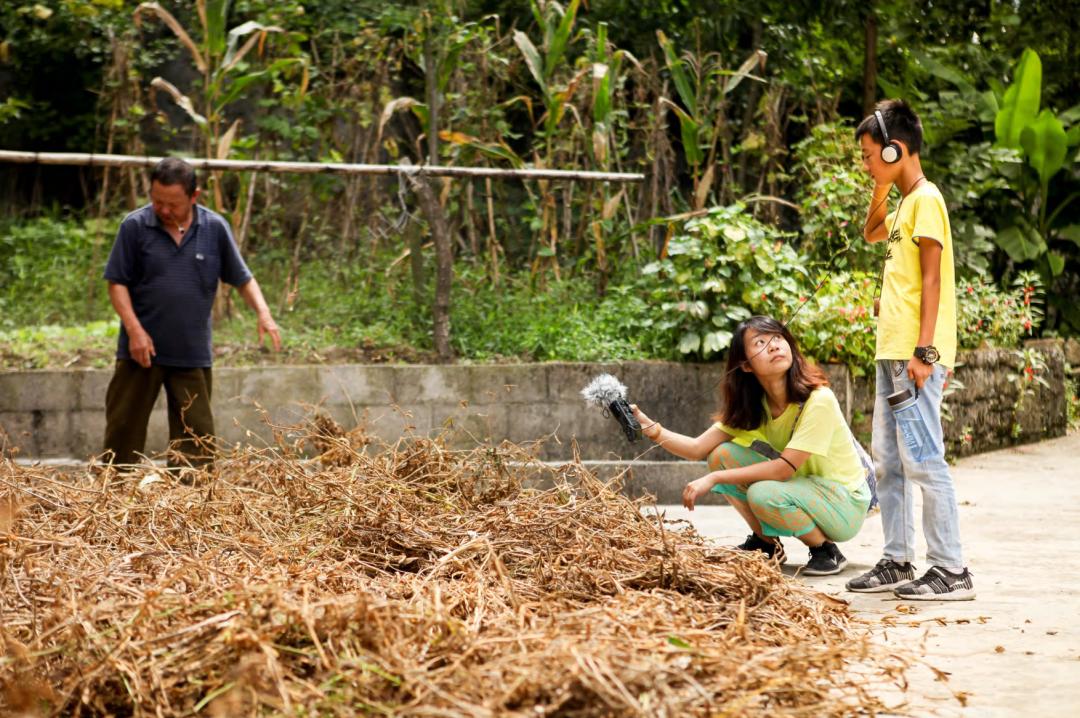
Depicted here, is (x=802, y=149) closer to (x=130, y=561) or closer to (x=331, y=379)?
(x=331, y=379)

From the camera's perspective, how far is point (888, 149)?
4.27m

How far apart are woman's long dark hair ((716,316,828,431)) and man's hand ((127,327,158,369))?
279 cm

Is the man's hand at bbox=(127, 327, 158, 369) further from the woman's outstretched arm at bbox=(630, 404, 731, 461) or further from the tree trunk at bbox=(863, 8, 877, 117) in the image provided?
the tree trunk at bbox=(863, 8, 877, 117)

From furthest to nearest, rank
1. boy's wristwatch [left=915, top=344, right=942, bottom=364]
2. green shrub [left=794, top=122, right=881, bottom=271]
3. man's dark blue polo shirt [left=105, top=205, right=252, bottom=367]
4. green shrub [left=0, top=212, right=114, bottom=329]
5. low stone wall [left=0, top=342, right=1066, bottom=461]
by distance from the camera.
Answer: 1. green shrub [left=0, top=212, right=114, bottom=329]
2. green shrub [left=794, top=122, right=881, bottom=271]
3. low stone wall [left=0, top=342, right=1066, bottom=461]
4. man's dark blue polo shirt [left=105, top=205, right=252, bottom=367]
5. boy's wristwatch [left=915, top=344, right=942, bottom=364]

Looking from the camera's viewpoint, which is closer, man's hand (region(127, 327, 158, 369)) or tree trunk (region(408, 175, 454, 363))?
man's hand (region(127, 327, 158, 369))

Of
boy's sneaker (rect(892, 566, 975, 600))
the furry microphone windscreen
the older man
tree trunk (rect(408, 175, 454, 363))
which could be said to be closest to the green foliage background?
tree trunk (rect(408, 175, 454, 363))

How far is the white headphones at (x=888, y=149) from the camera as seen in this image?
427cm

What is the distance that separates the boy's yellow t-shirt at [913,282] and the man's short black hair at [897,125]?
191mm

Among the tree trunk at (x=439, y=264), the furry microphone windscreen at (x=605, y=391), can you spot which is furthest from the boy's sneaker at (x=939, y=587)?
the tree trunk at (x=439, y=264)

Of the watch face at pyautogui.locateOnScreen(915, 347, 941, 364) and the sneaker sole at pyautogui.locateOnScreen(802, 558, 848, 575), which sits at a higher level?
the watch face at pyautogui.locateOnScreen(915, 347, 941, 364)

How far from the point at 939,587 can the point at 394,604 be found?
2.18 m

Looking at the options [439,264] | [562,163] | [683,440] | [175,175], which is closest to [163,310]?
[175,175]

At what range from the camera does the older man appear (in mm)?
5609

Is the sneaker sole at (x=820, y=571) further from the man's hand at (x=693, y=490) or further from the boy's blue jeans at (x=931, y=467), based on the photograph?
the man's hand at (x=693, y=490)
